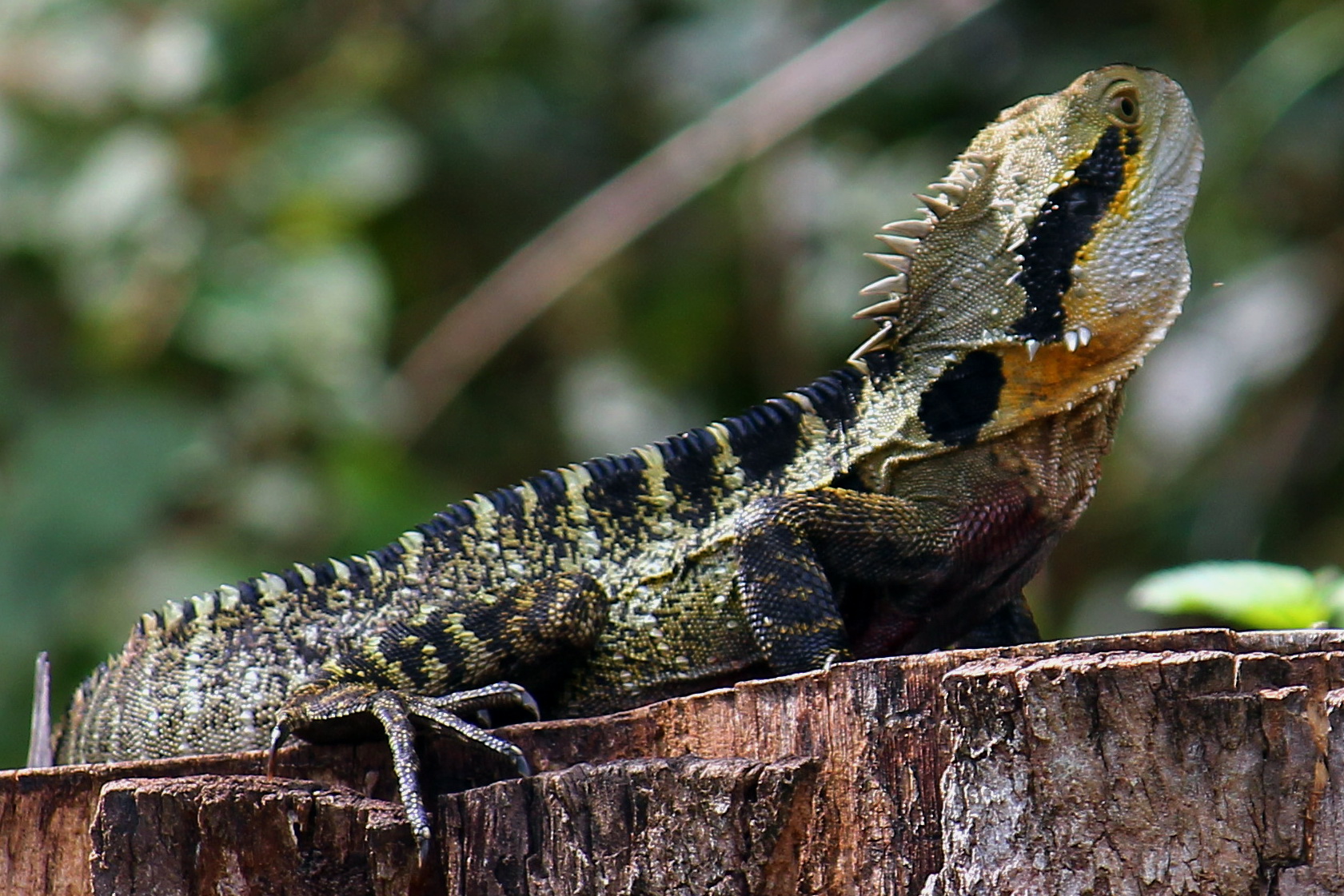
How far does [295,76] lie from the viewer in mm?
10406

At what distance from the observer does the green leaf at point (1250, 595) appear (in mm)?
3881

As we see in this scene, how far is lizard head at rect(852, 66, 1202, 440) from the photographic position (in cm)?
439

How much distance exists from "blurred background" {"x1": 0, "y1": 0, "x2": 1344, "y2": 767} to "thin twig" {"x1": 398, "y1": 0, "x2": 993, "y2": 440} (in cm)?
15

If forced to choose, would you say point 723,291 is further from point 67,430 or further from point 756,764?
point 756,764

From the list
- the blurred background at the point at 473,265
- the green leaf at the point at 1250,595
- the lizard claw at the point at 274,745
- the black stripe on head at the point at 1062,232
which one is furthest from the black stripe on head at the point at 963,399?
the blurred background at the point at 473,265

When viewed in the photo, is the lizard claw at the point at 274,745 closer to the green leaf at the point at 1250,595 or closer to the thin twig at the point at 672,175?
the green leaf at the point at 1250,595

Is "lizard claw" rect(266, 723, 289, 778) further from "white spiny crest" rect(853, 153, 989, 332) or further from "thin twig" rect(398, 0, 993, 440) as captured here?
"thin twig" rect(398, 0, 993, 440)

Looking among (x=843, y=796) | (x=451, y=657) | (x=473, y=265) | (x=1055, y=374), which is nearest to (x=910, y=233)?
(x=1055, y=374)

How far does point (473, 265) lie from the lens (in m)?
12.1

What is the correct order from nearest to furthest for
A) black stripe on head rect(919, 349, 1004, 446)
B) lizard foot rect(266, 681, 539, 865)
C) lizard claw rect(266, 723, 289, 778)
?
lizard foot rect(266, 681, 539, 865)
lizard claw rect(266, 723, 289, 778)
black stripe on head rect(919, 349, 1004, 446)

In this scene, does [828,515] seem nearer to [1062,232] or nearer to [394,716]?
[1062,232]

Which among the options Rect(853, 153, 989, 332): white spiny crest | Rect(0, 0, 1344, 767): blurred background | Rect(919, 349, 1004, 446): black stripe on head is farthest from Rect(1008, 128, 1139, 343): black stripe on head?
Rect(0, 0, 1344, 767): blurred background

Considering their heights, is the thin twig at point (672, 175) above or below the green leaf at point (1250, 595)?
above

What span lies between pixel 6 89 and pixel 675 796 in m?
7.79
